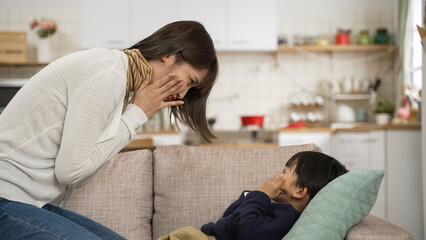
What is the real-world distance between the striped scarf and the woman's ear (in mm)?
49

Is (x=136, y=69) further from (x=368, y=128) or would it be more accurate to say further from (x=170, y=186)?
(x=368, y=128)

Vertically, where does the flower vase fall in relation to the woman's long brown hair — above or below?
below

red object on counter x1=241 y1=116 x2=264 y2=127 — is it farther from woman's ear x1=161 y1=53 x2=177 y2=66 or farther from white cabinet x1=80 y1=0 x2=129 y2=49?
woman's ear x1=161 y1=53 x2=177 y2=66

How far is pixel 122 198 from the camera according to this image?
1992mm

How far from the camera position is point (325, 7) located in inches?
220

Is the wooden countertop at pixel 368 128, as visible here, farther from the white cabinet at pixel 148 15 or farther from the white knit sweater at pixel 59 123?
the white knit sweater at pixel 59 123

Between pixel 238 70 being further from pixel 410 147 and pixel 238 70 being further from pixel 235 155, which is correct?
pixel 235 155

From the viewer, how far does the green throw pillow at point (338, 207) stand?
157 centimetres

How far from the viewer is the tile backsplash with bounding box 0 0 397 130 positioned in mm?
5547

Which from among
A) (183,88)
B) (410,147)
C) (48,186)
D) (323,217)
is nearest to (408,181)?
(410,147)

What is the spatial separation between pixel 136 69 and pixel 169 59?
0.11 metres

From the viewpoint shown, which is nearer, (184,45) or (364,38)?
(184,45)

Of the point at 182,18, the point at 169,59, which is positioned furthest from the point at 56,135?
the point at 182,18

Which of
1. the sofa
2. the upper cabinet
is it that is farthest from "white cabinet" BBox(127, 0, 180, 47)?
the sofa
